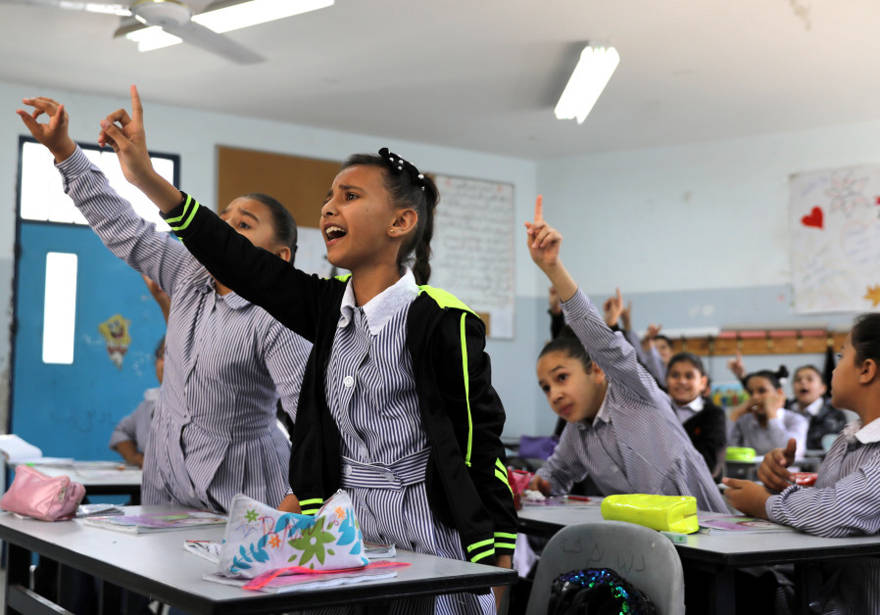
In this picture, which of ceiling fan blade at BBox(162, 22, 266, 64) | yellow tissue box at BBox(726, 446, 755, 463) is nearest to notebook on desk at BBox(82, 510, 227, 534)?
ceiling fan blade at BBox(162, 22, 266, 64)

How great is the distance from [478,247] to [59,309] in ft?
10.3

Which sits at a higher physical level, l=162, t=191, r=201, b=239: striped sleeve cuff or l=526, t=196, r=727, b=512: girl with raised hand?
l=162, t=191, r=201, b=239: striped sleeve cuff

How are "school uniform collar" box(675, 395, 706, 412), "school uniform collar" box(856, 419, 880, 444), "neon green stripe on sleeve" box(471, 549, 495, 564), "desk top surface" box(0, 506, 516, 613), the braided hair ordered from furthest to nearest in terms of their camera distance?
"school uniform collar" box(675, 395, 706, 412)
"school uniform collar" box(856, 419, 880, 444)
the braided hair
"neon green stripe on sleeve" box(471, 549, 495, 564)
"desk top surface" box(0, 506, 516, 613)

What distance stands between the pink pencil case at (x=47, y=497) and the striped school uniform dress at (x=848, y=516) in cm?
160

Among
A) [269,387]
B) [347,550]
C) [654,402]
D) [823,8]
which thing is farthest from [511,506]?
[823,8]

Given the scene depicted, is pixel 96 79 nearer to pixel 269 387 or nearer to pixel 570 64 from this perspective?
pixel 570 64

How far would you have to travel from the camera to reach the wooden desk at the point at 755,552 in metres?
1.88

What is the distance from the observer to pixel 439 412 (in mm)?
1592

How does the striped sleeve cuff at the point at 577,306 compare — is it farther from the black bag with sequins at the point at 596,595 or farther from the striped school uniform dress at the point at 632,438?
the black bag with sequins at the point at 596,595

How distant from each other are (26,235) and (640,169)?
14.6 ft

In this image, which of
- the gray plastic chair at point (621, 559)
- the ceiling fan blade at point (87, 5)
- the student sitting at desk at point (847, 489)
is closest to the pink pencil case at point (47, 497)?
the gray plastic chair at point (621, 559)

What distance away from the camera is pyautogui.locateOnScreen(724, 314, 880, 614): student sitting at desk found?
2160mm

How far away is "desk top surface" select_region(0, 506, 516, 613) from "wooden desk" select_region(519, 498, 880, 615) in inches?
26.3

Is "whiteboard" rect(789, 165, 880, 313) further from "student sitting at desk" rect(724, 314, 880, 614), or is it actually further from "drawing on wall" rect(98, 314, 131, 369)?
"drawing on wall" rect(98, 314, 131, 369)
